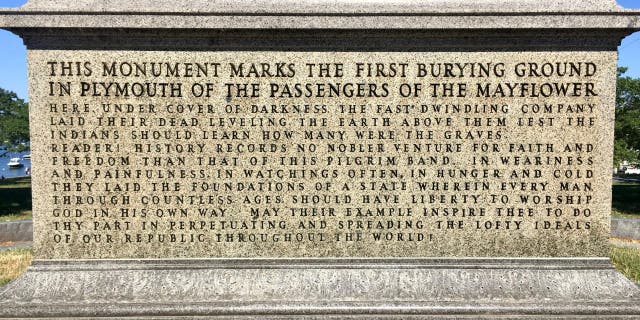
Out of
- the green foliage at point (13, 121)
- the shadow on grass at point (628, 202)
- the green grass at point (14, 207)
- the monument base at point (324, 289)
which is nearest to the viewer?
the monument base at point (324, 289)

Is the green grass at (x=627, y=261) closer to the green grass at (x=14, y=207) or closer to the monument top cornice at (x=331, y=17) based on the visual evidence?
the monument top cornice at (x=331, y=17)

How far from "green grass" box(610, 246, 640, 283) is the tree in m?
11.9

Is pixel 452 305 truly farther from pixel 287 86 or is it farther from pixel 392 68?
pixel 287 86

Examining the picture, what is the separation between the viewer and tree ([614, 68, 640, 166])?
19.0m

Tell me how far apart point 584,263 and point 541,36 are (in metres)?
2.99

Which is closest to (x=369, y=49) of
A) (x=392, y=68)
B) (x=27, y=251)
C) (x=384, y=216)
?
(x=392, y=68)

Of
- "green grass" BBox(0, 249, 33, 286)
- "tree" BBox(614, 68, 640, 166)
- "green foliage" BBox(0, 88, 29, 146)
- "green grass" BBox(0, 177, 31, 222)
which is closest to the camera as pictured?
"green grass" BBox(0, 249, 33, 286)

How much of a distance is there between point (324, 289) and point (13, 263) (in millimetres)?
6700

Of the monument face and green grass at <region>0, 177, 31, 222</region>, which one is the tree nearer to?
the monument face

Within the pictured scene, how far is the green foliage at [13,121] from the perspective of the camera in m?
29.2

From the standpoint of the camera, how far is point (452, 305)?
5160mm

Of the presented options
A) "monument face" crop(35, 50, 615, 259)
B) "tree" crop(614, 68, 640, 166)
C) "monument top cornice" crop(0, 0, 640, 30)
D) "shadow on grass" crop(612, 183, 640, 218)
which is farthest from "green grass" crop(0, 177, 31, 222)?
"tree" crop(614, 68, 640, 166)

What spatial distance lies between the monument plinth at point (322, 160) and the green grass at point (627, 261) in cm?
A: 264

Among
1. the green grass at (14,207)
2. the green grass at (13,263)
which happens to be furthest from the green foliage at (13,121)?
the green grass at (13,263)
